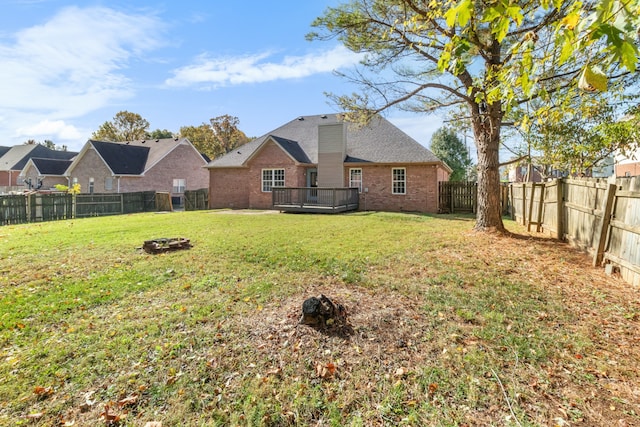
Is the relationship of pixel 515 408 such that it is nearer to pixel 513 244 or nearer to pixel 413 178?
pixel 513 244

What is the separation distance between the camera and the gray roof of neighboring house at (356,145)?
1864cm

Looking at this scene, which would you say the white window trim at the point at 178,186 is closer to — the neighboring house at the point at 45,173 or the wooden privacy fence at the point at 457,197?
the neighboring house at the point at 45,173

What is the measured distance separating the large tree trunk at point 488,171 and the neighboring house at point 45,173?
41714 millimetres

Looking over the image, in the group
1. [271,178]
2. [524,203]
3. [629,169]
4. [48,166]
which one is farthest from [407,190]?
[48,166]

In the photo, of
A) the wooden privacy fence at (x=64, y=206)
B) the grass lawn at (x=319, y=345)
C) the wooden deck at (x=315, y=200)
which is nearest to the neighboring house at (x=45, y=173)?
the wooden privacy fence at (x=64, y=206)

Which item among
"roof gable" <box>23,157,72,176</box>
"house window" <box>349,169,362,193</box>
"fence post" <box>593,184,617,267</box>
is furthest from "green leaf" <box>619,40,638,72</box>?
"roof gable" <box>23,157,72,176</box>

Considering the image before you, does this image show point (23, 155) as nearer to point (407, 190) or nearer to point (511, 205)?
point (407, 190)

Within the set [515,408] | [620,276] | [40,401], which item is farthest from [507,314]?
[40,401]

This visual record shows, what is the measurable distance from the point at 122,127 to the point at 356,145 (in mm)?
49325

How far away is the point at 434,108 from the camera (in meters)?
10.3

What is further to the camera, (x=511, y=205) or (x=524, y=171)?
(x=524, y=171)

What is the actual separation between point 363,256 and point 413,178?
40.4 ft

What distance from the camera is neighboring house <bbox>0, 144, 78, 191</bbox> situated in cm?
4167

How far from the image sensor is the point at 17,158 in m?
43.3
